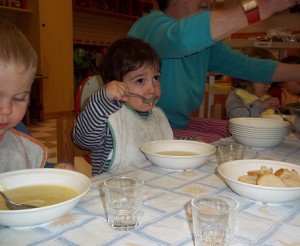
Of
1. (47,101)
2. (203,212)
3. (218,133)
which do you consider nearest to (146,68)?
(218,133)

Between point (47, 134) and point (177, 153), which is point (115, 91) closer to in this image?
point (177, 153)

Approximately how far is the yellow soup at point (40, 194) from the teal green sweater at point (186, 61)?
0.75 meters

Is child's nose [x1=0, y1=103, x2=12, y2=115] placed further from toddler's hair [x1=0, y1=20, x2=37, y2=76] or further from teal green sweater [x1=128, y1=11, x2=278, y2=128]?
teal green sweater [x1=128, y1=11, x2=278, y2=128]

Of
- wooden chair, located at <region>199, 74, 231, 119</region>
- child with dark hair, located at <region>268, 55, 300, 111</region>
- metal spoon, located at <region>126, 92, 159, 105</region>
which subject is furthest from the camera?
wooden chair, located at <region>199, 74, 231, 119</region>

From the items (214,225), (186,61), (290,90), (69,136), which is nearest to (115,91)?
(69,136)

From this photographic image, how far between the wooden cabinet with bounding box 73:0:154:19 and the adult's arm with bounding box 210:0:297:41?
4788 millimetres

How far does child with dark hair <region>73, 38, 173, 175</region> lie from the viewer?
3.85ft

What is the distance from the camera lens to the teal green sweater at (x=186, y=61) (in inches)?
47.8

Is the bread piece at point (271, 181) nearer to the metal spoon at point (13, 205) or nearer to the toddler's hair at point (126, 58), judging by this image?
the metal spoon at point (13, 205)

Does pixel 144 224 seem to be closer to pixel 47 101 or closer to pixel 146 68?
pixel 146 68

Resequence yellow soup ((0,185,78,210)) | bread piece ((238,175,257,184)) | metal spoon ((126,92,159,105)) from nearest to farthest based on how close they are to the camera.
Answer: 1. yellow soup ((0,185,78,210))
2. bread piece ((238,175,257,184))
3. metal spoon ((126,92,159,105))

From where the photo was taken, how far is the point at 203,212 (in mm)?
554

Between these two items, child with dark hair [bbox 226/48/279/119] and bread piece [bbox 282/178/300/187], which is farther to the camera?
child with dark hair [bbox 226/48/279/119]

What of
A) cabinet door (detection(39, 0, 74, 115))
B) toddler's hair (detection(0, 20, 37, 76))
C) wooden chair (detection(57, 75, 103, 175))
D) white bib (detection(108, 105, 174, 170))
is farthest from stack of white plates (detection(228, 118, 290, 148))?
cabinet door (detection(39, 0, 74, 115))
